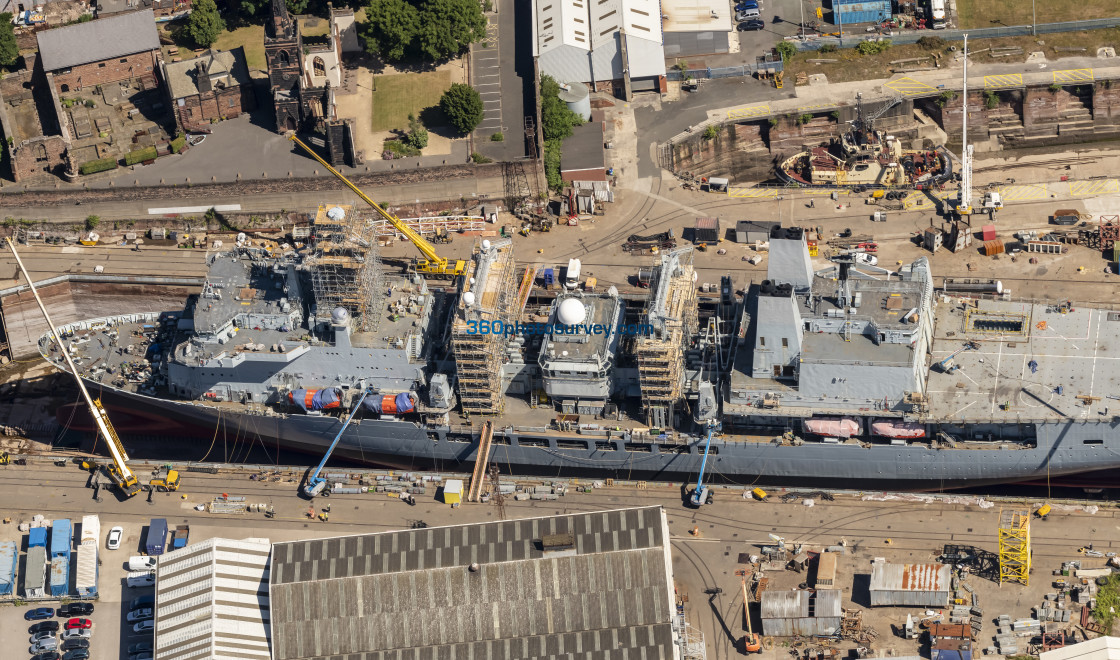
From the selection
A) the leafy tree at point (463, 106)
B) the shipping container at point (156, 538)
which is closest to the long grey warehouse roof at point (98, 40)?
the leafy tree at point (463, 106)

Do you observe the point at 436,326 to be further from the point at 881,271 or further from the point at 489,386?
the point at 881,271

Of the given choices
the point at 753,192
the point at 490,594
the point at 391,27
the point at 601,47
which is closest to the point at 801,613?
the point at 490,594

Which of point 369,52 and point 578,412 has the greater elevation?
point 369,52

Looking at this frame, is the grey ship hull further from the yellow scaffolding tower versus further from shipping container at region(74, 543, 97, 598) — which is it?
shipping container at region(74, 543, 97, 598)

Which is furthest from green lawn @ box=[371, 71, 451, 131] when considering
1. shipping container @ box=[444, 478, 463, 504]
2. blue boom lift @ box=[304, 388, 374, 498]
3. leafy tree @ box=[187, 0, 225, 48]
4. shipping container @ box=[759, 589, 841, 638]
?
shipping container @ box=[759, 589, 841, 638]

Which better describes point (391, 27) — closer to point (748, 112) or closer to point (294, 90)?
point (294, 90)

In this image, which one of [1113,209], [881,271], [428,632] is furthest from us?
[1113,209]

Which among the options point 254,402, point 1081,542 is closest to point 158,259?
point 254,402
